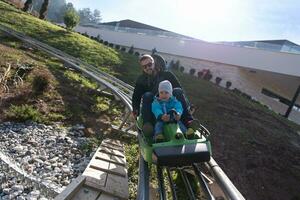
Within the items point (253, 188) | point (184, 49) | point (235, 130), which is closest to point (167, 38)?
point (184, 49)

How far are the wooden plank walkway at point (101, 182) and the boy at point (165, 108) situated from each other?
0.87 metres

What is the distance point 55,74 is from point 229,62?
1952cm

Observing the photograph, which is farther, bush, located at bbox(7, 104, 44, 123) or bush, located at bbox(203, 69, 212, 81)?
bush, located at bbox(203, 69, 212, 81)

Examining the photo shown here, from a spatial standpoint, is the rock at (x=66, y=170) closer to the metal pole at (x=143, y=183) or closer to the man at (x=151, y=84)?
the metal pole at (x=143, y=183)

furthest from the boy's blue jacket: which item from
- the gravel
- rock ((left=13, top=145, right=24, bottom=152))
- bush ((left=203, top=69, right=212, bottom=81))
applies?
bush ((left=203, top=69, right=212, bottom=81))

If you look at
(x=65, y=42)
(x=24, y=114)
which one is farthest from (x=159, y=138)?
(x=65, y=42)

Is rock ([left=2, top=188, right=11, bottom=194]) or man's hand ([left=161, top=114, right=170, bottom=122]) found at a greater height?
man's hand ([left=161, top=114, right=170, bottom=122])

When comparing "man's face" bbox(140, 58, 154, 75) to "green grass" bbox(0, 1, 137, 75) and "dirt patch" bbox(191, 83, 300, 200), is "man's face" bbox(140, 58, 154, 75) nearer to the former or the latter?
"dirt patch" bbox(191, 83, 300, 200)

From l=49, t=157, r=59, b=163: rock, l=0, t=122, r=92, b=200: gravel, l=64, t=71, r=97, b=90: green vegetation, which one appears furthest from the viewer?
l=64, t=71, r=97, b=90: green vegetation

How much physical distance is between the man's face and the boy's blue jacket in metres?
0.96

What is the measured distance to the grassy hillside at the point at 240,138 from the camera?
8.56 metres

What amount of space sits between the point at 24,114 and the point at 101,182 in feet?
9.44

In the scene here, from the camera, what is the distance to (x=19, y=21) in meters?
21.2

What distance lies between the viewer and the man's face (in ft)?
20.5
